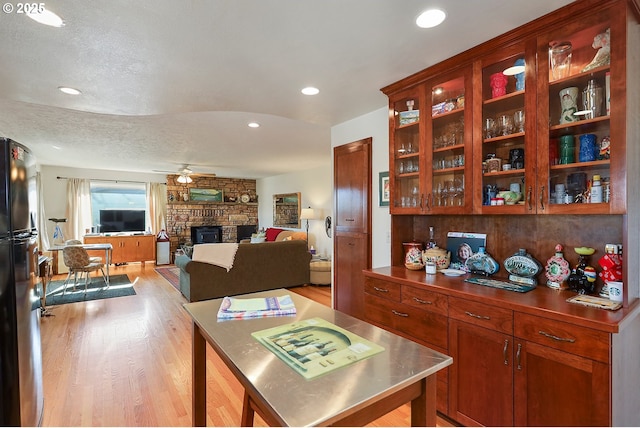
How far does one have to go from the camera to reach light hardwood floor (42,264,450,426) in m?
2.00

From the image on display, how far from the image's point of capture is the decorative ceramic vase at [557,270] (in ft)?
5.69

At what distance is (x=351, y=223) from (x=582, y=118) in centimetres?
199

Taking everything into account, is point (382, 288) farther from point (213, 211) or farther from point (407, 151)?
point (213, 211)

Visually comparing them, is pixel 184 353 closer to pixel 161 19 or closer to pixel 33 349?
pixel 33 349

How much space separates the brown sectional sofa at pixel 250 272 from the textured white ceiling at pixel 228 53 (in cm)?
220

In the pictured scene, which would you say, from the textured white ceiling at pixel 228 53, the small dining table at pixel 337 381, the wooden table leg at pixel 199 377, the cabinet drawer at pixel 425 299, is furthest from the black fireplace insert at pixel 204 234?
the small dining table at pixel 337 381

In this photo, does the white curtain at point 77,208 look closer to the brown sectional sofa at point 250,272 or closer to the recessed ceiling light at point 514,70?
the brown sectional sofa at point 250,272

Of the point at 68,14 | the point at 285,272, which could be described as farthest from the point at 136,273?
the point at 68,14

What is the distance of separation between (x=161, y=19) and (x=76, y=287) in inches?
228

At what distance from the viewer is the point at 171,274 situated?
655 cm

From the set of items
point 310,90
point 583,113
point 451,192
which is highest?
point 310,90

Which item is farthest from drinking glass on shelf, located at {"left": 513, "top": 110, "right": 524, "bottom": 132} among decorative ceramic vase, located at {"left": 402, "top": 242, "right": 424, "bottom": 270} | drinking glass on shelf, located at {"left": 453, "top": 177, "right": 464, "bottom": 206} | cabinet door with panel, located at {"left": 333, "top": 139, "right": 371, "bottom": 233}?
cabinet door with panel, located at {"left": 333, "top": 139, "right": 371, "bottom": 233}

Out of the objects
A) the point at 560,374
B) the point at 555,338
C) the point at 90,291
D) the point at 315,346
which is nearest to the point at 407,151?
the point at 555,338

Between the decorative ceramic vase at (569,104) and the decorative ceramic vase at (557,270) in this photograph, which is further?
the decorative ceramic vase at (557,270)
